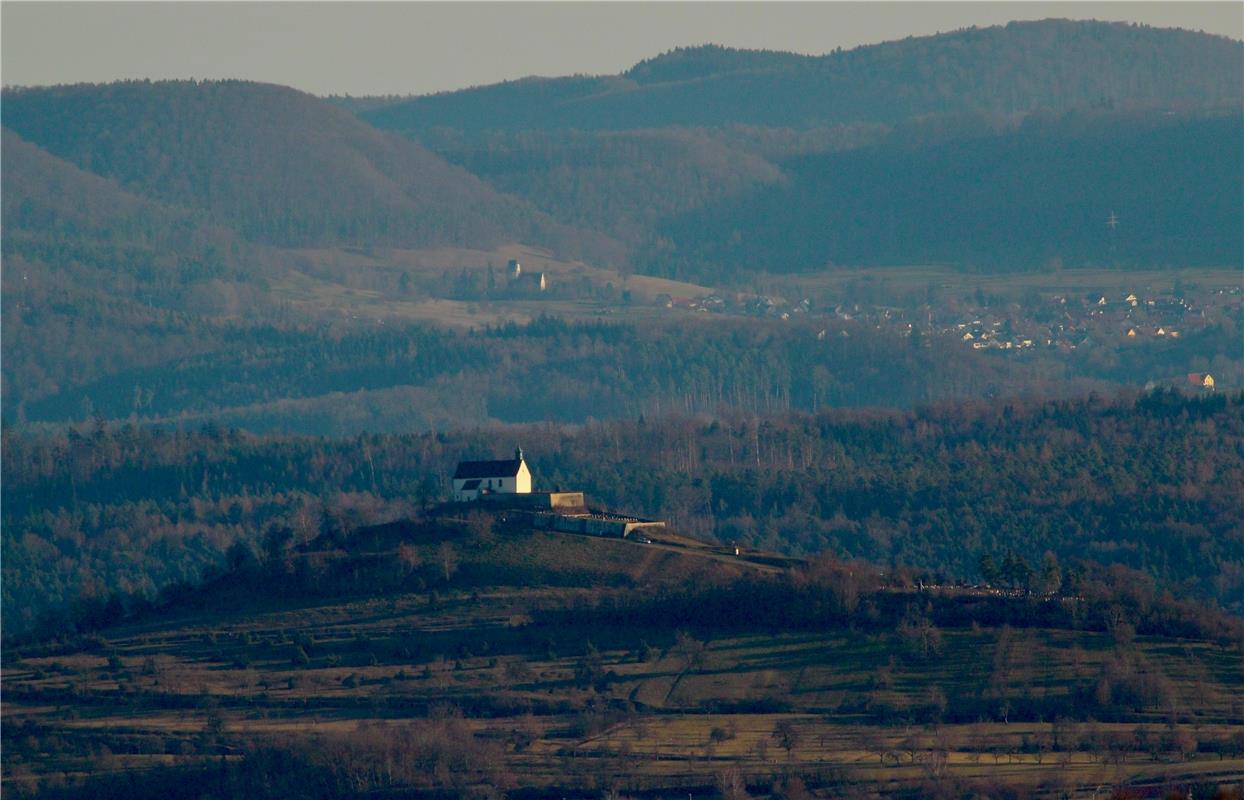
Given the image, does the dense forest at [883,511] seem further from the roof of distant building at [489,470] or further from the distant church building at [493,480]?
the distant church building at [493,480]

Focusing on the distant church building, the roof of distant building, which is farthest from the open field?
the roof of distant building

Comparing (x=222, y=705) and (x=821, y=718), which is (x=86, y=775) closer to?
Answer: (x=222, y=705)

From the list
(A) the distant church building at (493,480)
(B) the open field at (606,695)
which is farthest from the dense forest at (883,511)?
(B) the open field at (606,695)

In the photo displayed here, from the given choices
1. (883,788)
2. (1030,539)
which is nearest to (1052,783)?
(883,788)

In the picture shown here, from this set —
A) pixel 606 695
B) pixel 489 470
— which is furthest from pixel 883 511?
pixel 606 695

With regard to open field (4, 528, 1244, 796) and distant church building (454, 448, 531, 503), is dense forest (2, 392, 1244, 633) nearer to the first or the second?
distant church building (454, 448, 531, 503)

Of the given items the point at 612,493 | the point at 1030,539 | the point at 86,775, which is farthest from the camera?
the point at 612,493
